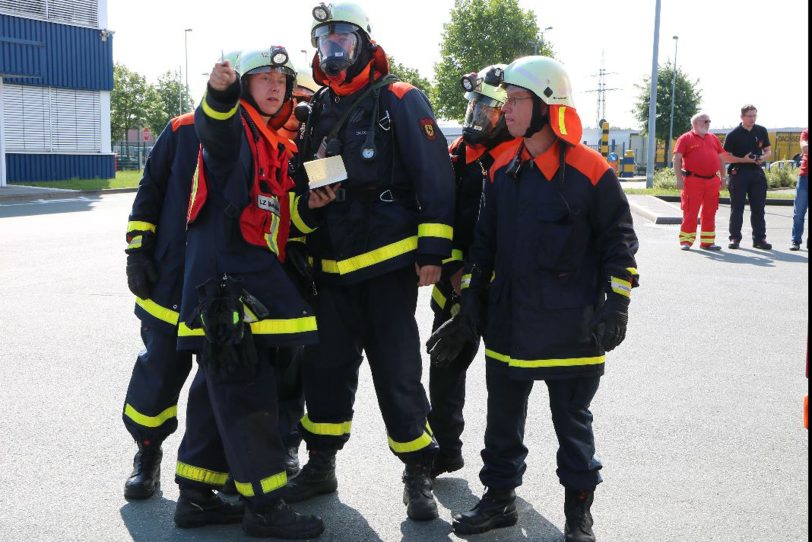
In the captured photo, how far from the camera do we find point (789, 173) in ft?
102

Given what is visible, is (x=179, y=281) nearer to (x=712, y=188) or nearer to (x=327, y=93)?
(x=327, y=93)

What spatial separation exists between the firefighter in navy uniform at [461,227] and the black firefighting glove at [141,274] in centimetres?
129

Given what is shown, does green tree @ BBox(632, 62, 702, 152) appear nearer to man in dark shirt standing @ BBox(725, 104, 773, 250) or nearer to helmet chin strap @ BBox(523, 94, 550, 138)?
man in dark shirt standing @ BBox(725, 104, 773, 250)

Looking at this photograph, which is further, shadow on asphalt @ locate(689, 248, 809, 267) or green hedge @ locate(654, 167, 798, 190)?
green hedge @ locate(654, 167, 798, 190)

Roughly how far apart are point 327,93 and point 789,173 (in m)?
30.5

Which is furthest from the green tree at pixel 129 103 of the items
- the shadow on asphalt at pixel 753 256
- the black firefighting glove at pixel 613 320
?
the black firefighting glove at pixel 613 320

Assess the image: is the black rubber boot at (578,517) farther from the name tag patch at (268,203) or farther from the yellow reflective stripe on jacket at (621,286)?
the name tag patch at (268,203)

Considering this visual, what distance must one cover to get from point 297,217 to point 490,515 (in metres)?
1.47

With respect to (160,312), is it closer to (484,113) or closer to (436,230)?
(436,230)

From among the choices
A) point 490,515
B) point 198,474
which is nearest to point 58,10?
point 198,474

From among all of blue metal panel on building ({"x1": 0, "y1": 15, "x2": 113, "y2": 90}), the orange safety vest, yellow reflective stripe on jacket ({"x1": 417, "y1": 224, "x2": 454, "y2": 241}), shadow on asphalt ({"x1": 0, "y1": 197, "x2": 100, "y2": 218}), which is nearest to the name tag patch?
the orange safety vest

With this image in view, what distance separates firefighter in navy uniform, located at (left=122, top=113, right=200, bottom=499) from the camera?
382cm

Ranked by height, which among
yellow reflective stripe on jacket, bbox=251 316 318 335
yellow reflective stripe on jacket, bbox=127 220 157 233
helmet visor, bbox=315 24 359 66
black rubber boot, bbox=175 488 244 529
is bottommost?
black rubber boot, bbox=175 488 244 529

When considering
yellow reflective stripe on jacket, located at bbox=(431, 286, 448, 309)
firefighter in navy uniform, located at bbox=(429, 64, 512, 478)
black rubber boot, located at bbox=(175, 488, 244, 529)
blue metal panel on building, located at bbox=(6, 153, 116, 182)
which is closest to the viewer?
black rubber boot, located at bbox=(175, 488, 244, 529)
